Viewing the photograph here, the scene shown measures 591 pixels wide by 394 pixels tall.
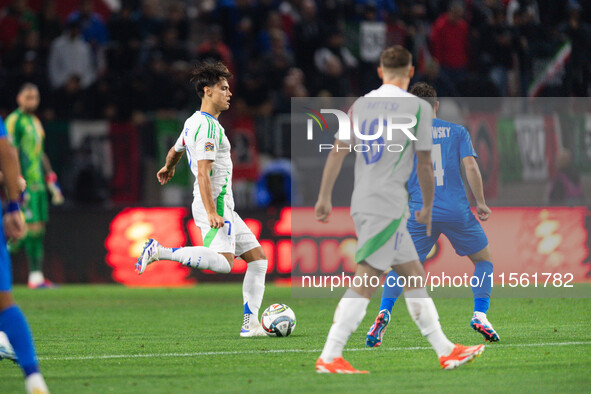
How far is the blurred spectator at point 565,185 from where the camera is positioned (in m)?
15.7

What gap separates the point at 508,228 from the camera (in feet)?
51.6

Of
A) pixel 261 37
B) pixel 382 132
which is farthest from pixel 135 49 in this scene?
pixel 382 132

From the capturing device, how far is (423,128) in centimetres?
639

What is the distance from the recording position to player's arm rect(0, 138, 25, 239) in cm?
539

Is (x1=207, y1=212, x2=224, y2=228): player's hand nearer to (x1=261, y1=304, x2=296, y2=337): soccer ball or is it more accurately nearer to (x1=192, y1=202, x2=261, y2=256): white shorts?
(x1=192, y1=202, x2=261, y2=256): white shorts

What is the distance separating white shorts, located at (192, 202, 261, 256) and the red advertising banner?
21.5 feet

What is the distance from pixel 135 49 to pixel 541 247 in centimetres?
Result: 781

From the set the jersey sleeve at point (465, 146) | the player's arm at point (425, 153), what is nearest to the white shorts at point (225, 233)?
the jersey sleeve at point (465, 146)

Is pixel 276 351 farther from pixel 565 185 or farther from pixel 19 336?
pixel 565 185

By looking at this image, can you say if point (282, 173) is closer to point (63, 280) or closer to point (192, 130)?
point (63, 280)

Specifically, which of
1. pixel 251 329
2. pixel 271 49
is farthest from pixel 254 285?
pixel 271 49

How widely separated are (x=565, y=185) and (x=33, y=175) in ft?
26.9

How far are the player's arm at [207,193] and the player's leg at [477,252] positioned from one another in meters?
2.02

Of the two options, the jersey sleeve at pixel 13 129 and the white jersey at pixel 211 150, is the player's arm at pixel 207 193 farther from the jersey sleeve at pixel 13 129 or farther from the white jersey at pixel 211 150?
the jersey sleeve at pixel 13 129
